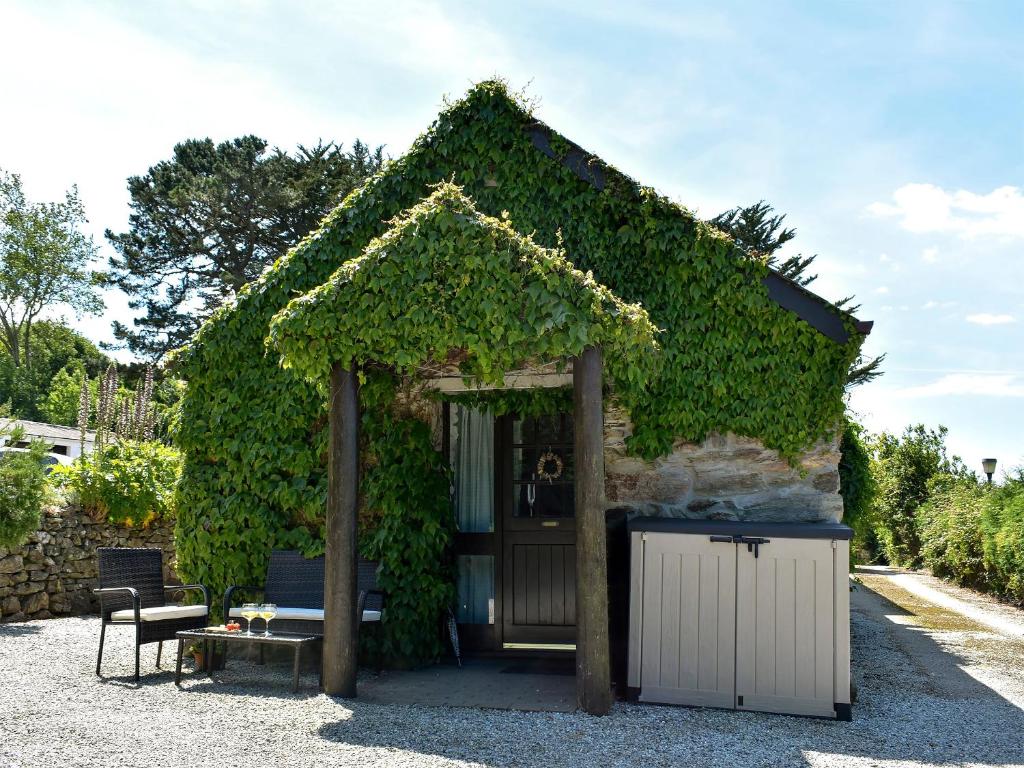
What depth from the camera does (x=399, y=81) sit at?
27.1ft

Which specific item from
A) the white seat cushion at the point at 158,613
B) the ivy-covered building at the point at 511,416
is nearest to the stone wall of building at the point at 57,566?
the ivy-covered building at the point at 511,416

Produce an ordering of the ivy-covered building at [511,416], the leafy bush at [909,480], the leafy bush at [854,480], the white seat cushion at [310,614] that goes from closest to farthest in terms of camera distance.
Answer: the white seat cushion at [310,614], the ivy-covered building at [511,416], the leafy bush at [854,480], the leafy bush at [909,480]

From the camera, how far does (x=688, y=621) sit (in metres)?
5.74

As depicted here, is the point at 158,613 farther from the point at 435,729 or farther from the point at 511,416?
the point at 511,416

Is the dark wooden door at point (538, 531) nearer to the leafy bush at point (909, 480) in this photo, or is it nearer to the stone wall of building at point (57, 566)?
the stone wall of building at point (57, 566)

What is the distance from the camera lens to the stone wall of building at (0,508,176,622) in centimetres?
980

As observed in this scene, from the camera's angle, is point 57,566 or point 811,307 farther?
point 57,566

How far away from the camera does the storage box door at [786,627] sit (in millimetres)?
5512

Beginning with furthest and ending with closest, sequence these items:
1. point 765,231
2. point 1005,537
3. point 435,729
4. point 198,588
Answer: point 765,231 → point 1005,537 → point 198,588 → point 435,729

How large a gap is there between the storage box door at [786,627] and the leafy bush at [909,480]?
14.6 m

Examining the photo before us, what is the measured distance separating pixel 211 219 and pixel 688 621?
66.3ft

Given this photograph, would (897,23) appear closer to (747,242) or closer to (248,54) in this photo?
(248,54)

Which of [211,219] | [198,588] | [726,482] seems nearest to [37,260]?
[211,219]

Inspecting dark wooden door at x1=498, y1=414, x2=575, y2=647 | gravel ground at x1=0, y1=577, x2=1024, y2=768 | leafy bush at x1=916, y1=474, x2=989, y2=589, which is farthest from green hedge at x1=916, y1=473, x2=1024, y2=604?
dark wooden door at x1=498, y1=414, x2=575, y2=647
